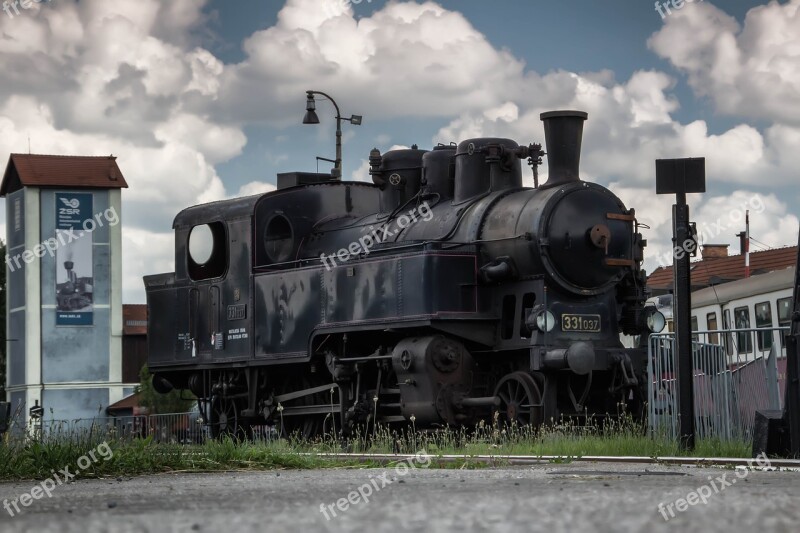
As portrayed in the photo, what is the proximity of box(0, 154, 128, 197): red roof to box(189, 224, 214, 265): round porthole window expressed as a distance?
5944 cm

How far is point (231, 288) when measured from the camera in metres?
19.2

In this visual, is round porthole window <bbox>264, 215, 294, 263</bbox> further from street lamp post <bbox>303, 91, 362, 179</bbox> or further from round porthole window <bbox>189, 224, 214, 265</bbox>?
street lamp post <bbox>303, 91, 362, 179</bbox>

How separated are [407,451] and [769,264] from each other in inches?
1704

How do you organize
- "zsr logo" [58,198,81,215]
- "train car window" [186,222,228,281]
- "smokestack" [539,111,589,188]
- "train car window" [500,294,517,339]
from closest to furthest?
"train car window" [500,294,517,339] → "smokestack" [539,111,589,188] → "train car window" [186,222,228,281] → "zsr logo" [58,198,81,215]

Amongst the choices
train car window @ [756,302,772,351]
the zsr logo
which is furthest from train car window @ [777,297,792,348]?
the zsr logo

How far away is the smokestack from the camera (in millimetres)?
16438

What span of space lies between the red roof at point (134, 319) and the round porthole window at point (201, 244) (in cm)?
6362

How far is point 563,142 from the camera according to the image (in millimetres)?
16469

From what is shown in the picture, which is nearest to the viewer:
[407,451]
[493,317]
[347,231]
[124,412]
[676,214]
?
[676,214]

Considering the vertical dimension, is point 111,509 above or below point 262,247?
below

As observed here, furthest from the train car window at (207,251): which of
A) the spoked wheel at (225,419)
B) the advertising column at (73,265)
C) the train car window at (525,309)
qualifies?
the advertising column at (73,265)

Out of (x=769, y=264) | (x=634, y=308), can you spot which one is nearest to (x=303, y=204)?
(x=634, y=308)

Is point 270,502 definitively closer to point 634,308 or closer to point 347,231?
point 634,308

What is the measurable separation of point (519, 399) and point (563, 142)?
3.17 m
